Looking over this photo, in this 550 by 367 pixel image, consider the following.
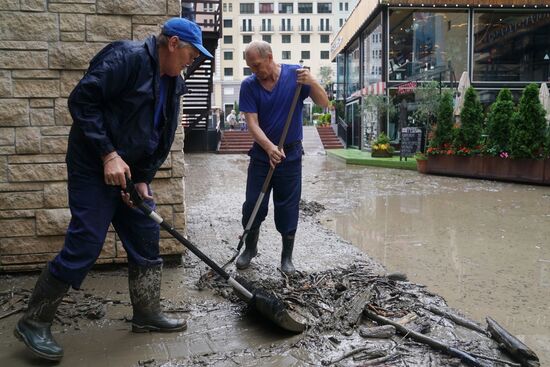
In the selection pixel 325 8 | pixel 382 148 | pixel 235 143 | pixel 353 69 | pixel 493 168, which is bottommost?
pixel 493 168

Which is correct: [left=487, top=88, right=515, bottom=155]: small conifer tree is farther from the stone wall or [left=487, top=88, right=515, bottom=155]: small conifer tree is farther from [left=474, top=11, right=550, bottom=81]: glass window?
the stone wall

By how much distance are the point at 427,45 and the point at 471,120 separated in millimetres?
8060

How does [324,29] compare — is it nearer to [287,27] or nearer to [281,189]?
[287,27]

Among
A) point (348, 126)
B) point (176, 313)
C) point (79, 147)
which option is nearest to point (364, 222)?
point (176, 313)

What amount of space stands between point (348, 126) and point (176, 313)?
71.3 ft

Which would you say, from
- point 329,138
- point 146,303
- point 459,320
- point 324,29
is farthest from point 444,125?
point 324,29

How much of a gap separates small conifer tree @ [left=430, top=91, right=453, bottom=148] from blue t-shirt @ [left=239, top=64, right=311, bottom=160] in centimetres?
930

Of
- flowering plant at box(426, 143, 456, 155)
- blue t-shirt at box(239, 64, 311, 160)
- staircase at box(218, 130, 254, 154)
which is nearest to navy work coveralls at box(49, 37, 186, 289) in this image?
blue t-shirt at box(239, 64, 311, 160)

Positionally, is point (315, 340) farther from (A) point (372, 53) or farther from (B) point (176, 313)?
(A) point (372, 53)

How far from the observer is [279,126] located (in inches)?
167

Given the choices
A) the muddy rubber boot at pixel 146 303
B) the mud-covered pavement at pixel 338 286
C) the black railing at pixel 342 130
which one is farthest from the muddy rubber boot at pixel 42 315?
the black railing at pixel 342 130

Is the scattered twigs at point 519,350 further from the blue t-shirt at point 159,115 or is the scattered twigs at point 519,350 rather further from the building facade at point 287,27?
the building facade at point 287,27

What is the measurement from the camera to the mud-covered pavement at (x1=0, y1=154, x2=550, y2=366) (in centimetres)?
288

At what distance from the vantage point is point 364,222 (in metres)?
6.83
